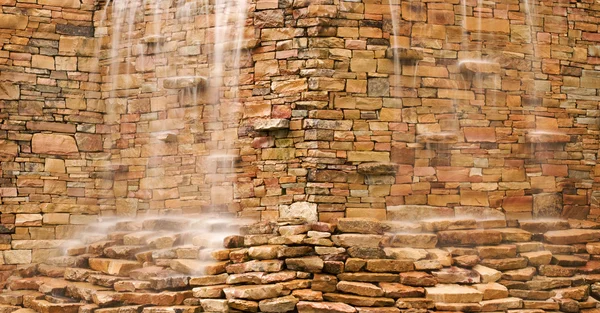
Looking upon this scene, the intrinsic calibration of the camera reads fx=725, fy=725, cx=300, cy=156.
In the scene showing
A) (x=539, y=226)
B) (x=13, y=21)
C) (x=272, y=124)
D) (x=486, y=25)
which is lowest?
(x=539, y=226)

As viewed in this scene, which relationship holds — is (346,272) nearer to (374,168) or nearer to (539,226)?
(374,168)

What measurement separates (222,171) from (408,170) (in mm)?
2441

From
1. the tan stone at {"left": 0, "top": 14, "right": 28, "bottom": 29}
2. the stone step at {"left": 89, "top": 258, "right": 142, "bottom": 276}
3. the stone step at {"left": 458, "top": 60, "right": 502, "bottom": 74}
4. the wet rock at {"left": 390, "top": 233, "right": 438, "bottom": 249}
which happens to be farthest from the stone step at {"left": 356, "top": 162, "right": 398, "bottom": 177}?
the tan stone at {"left": 0, "top": 14, "right": 28, "bottom": 29}

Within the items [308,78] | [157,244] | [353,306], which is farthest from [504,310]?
[157,244]

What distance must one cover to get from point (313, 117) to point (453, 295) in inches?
105

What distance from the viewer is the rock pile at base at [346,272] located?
7.73m

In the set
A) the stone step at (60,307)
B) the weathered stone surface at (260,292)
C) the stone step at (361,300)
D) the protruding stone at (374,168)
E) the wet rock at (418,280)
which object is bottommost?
the stone step at (60,307)

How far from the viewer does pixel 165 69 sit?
33.8 ft

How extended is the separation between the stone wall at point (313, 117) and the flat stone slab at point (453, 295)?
1.38 m

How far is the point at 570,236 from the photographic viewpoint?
9055mm

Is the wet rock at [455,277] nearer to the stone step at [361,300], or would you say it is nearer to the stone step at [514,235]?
the stone step at [361,300]

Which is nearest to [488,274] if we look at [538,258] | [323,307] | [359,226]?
[538,258]

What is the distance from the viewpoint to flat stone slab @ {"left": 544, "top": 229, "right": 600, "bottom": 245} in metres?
9.03

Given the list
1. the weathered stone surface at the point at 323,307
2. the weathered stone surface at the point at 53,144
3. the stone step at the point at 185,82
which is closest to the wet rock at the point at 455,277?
the weathered stone surface at the point at 323,307
